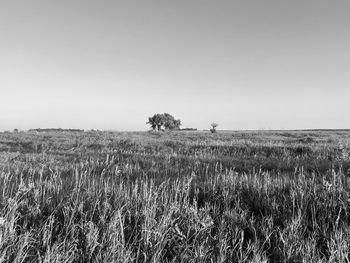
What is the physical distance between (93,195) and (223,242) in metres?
1.91

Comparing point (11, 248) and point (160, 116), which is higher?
point (160, 116)

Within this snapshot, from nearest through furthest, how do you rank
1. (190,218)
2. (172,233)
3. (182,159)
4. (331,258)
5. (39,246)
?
(331,258)
(39,246)
(172,233)
(190,218)
(182,159)

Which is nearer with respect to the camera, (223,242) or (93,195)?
(223,242)

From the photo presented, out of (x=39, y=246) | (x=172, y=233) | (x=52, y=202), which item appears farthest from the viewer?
(x=52, y=202)

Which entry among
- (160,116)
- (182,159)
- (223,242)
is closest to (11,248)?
(223,242)

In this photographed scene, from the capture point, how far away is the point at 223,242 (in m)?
1.92

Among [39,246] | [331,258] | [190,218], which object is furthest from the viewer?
[190,218]

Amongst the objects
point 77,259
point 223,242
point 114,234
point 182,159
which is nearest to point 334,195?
point 223,242

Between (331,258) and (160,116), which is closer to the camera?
(331,258)

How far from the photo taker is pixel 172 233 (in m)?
2.16

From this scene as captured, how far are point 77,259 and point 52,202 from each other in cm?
141

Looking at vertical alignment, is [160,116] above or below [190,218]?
above

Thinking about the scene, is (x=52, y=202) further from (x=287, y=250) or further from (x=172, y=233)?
(x=287, y=250)

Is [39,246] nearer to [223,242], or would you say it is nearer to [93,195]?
[93,195]
